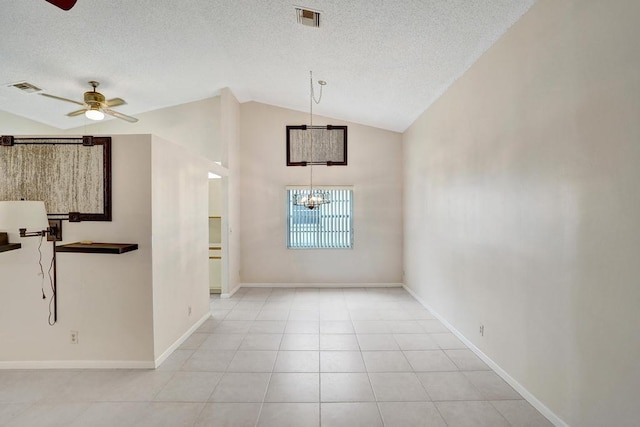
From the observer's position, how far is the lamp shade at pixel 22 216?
297cm

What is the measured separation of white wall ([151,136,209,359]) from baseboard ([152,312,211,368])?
0.11 ft

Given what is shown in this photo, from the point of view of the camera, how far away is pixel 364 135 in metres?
6.49

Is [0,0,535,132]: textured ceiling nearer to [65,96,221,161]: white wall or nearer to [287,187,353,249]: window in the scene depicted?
[65,96,221,161]: white wall

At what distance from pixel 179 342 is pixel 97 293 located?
1.08m

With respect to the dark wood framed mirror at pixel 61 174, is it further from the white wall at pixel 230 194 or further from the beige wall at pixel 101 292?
the white wall at pixel 230 194

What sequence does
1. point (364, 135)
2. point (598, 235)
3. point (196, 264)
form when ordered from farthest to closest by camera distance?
point (364, 135) → point (196, 264) → point (598, 235)

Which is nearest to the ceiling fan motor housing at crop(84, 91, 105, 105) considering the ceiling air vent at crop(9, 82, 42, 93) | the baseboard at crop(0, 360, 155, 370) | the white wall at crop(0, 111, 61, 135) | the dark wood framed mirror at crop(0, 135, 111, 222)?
the ceiling air vent at crop(9, 82, 42, 93)

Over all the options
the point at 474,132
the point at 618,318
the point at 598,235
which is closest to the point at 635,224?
the point at 598,235

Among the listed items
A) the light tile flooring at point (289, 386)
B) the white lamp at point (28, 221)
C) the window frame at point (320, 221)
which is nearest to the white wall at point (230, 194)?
the window frame at point (320, 221)

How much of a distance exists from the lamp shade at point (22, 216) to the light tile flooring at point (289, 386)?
4.65 feet

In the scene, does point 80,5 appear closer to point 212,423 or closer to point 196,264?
point 196,264

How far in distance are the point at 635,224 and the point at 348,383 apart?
7.81ft

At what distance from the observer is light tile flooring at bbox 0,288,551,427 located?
7.82 ft

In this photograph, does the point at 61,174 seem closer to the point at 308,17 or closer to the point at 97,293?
the point at 97,293
